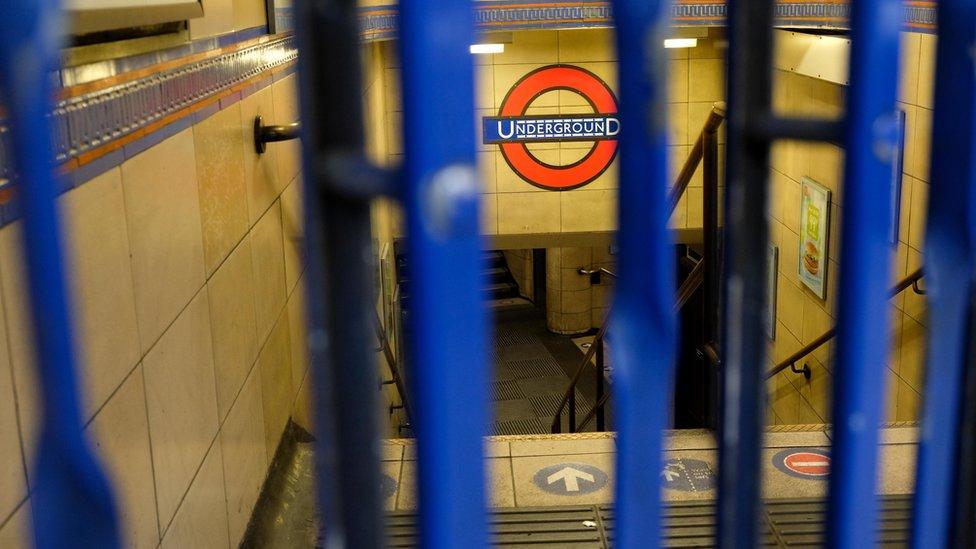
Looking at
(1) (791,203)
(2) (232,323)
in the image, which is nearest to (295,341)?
(2) (232,323)

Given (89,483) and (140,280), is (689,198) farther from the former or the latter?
(89,483)

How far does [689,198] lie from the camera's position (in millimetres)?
10039

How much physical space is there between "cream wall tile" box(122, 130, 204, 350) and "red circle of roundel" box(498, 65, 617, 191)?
7.21 meters

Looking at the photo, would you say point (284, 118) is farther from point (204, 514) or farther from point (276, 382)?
point (204, 514)

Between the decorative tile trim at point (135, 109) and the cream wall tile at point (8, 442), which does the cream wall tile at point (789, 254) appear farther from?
the cream wall tile at point (8, 442)

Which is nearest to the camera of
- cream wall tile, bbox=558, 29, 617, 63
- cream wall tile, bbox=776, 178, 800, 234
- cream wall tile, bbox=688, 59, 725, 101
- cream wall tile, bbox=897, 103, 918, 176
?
cream wall tile, bbox=897, 103, 918, 176

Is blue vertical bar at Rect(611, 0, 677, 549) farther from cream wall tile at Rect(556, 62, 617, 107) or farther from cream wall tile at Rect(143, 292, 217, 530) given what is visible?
cream wall tile at Rect(556, 62, 617, 107)

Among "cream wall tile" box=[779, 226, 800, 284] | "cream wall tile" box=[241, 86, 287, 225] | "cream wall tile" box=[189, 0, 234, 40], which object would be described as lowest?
"cream wall tile" box=[779, 226, 800, 284]

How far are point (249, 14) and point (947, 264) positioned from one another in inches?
140

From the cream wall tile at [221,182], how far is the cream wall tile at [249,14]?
35 centimetres

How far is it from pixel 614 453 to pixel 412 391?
→ 152 mm

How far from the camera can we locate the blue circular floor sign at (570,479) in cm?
374

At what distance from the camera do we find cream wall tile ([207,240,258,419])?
3.16m

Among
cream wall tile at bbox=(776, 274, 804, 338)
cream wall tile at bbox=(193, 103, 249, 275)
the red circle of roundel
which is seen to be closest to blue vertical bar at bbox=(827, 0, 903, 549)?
cream wall tile at bbox=(193, 103, 249, 275)
